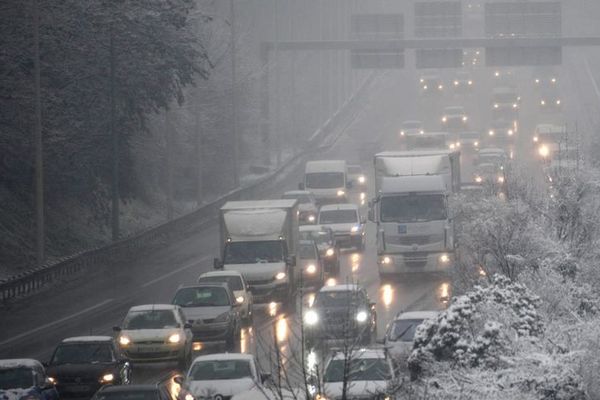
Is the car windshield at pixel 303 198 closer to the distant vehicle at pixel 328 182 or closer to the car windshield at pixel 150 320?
the distant vehicle at pixel 328 182

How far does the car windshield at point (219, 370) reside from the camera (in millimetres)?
24891

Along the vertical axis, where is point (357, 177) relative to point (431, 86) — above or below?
below

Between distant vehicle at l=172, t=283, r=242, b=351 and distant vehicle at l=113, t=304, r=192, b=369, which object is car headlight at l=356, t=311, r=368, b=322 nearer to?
distant vehicle at l=172, t=283, r=242, b=351

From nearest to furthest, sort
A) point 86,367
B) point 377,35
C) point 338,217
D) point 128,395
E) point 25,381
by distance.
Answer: point 128,395, point 25,381, point 86,367, point 338,217, point 377,35

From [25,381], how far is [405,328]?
835 centimetres

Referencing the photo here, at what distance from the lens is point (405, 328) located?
29.1m

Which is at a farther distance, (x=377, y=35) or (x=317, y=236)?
(x=377, y=35)

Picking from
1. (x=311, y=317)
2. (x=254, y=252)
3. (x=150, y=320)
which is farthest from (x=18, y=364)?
(x=254, y=252)

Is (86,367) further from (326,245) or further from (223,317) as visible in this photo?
(326,245)

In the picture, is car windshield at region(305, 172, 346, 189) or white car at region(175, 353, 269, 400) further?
car windshield at region(305, 172, 346, 189)

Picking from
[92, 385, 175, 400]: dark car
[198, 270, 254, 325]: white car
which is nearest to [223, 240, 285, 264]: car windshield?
[198, 270, 254, 325]: white car

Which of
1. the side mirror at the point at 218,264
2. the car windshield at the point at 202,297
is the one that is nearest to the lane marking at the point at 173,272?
the side mirror at the point at 218,264

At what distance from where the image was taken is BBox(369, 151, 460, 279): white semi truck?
142 ft

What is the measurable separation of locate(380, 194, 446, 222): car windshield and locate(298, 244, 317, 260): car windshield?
260 centimetres
